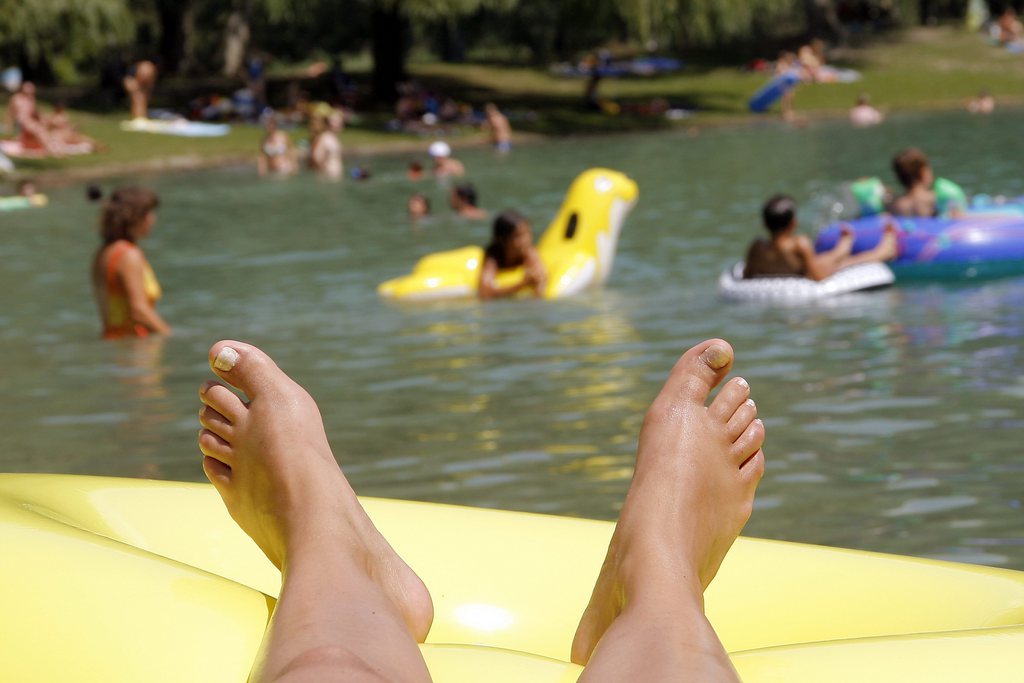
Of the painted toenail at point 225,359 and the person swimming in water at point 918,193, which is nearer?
the painted toenail at point 225,359

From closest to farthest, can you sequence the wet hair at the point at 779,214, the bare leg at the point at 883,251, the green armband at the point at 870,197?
1. the wet hair at the point at 779,214
2. the bare leg at the point at 883,251
3. the green armband at the point at 870,197

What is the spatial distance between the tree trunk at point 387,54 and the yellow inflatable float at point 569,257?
66.8 ft

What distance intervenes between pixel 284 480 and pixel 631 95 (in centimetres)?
3077

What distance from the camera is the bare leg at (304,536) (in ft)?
6.18

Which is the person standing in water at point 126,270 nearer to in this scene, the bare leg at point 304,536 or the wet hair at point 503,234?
the wet hair at point 503,234

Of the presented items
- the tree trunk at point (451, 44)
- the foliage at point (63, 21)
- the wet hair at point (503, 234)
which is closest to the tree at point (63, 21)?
the foliage at point (63, 21)

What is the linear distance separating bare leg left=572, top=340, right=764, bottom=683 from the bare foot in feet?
1.04

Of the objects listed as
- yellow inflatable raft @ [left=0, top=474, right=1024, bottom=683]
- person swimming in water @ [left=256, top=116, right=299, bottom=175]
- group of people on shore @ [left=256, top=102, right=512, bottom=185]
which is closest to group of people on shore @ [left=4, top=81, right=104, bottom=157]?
group of people on shore @ [left=256, top=102, right=512, bottom=185]

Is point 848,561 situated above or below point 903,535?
above

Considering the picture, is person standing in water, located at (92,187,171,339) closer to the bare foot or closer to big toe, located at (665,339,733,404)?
the bare foot

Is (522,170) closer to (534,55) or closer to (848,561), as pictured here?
(848,561)

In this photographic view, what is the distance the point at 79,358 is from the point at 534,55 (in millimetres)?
37746

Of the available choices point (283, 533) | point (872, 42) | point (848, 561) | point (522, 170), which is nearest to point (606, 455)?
point (848, 561)

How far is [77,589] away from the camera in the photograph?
2.01m
